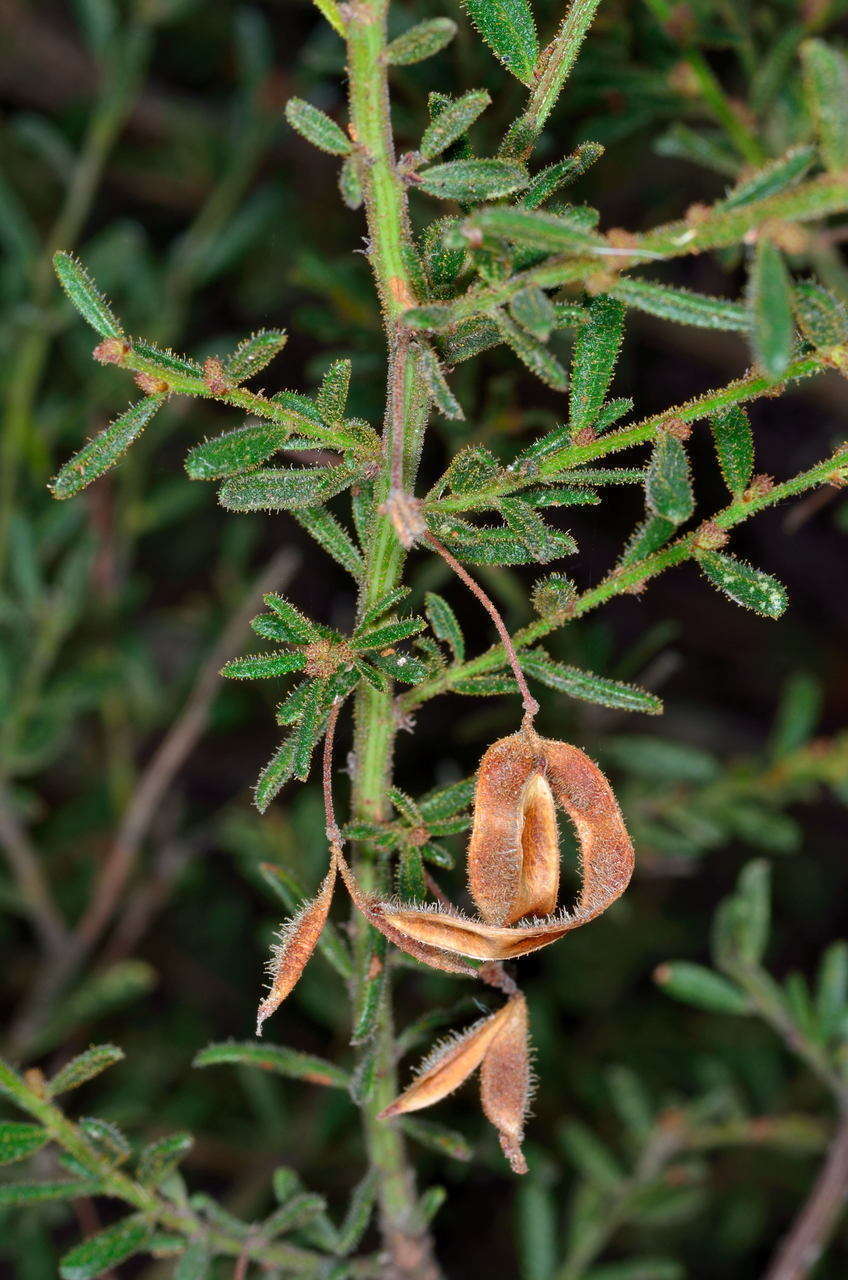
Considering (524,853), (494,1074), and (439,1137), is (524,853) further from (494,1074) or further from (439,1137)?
(439,1137)

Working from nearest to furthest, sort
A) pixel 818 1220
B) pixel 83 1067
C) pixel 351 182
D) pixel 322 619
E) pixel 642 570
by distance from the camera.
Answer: pixel 351 182, pixel 642 570, pixel 83 1067, pixel 818 1220, pixel 322 619

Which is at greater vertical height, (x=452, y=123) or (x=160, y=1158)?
(x=452, y=123)

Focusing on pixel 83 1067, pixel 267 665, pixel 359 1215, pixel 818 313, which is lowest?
pixel 359 1215

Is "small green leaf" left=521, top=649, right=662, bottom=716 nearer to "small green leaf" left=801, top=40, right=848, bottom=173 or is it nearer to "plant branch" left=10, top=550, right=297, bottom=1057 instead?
"small green leaf" left=801, top=40, right=848, bottom=173

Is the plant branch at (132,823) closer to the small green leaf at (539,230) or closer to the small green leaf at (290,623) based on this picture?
the small green leaf at (290,623)

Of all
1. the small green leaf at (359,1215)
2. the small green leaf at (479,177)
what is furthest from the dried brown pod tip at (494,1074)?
the small green leaf at (479,177)

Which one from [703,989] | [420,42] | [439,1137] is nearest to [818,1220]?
[703,989]

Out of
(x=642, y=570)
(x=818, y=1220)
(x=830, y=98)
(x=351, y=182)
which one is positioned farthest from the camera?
(x=818, y=1220)
